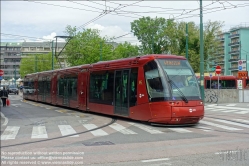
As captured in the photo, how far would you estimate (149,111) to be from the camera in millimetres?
15586

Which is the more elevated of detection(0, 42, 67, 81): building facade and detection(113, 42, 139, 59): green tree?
detection(0, 42, 67, 81): building facade

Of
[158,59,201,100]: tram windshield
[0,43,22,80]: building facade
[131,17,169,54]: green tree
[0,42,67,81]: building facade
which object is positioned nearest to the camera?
[158,59,201,100]: tram windshield

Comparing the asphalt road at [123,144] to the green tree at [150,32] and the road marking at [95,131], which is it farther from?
the green tree at [150,32]

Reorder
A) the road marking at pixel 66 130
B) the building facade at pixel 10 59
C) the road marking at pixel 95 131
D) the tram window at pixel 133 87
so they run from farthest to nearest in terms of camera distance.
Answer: the building facade at pixel 10 59, the tram window at pixel 133 87, the road marking at pixel 66 130, the road marking at pixel 95 131

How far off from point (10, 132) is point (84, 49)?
4311 cm

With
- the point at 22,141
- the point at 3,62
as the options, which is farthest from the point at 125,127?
the point at 3,62

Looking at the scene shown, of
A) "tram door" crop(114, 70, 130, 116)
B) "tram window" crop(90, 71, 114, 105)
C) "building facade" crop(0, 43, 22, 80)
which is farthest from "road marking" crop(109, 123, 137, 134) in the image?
"building facade" crop(0, 43, 22, 80)

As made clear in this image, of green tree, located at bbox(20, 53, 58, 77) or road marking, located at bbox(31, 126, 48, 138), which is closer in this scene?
road marking, located at bbox(31, 126, 48, 138)

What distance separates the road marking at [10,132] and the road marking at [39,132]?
661 millimetres

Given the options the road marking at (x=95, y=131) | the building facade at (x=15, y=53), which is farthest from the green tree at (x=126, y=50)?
the building facade at (x=15, y=53)

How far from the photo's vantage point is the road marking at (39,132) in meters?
→ 12.8

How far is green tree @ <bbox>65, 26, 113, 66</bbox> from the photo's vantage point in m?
55.6

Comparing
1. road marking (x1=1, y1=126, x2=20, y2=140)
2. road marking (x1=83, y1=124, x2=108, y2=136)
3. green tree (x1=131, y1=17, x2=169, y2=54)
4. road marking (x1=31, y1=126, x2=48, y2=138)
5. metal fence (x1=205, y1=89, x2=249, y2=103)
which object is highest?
green tree (x1=131, y1=17, x2=169, y2=54)

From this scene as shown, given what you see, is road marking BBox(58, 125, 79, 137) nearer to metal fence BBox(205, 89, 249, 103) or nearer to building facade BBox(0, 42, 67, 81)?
metal fence BBox(205, 89, 249, 103)
